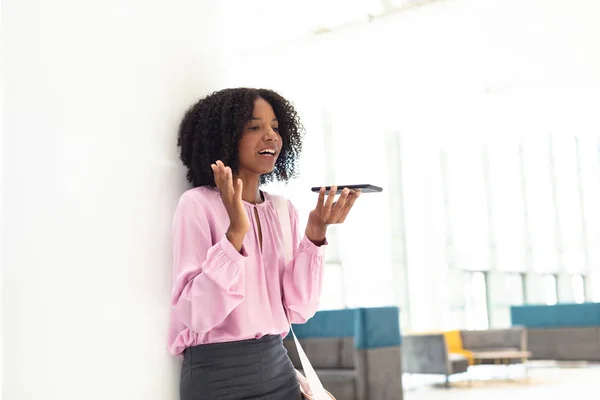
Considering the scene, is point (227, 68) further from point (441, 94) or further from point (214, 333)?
point (441, 94)

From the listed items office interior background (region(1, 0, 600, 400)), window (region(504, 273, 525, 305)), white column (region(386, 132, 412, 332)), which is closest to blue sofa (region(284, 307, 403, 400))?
office interior background (region(1, 0, 600, 400))

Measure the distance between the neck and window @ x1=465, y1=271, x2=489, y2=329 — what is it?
1394cm

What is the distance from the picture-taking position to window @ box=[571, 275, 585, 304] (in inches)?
773

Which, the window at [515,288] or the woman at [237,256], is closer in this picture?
the woman at [237,256]

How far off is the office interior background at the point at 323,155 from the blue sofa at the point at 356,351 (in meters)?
1.43

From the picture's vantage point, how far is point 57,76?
49.3 inches

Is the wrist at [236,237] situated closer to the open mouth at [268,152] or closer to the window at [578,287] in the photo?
the open mouth at [268,152]

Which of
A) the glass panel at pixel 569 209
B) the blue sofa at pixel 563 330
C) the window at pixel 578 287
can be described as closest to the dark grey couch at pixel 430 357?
the blue sofa at pixel 563 330

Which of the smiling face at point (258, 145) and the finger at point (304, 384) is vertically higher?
the smiling face at point (258, 145)

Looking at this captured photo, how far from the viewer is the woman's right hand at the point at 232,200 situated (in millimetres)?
1323

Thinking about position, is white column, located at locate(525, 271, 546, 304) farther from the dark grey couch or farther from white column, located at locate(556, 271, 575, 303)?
the dark grey couch

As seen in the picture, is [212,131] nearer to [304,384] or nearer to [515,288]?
[304,384]

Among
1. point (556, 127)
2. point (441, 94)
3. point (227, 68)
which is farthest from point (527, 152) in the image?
point (227, 68)

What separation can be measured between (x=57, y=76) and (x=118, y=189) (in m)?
0.24
